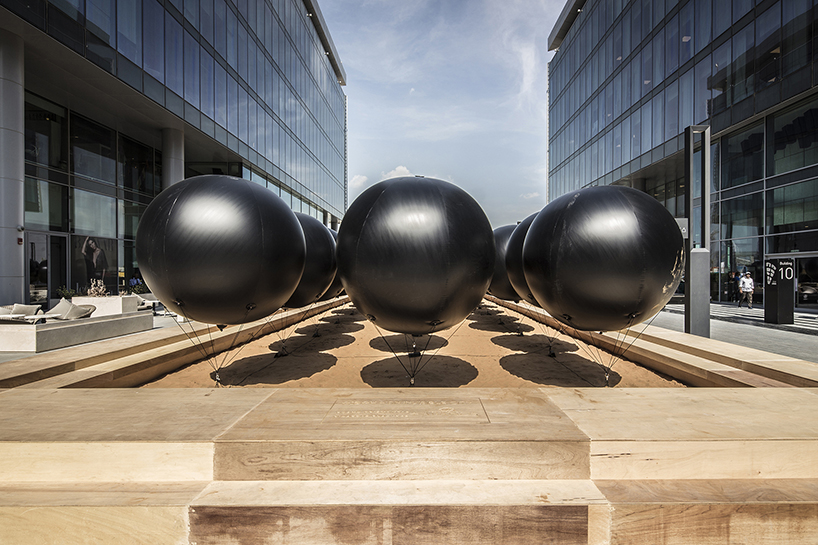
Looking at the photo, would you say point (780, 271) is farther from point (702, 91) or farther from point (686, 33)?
point (686, 33)

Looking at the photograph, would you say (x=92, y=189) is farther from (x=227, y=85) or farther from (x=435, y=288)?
(x=435, y=288)

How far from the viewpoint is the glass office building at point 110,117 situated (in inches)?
537

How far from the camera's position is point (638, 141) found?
27.6 meters

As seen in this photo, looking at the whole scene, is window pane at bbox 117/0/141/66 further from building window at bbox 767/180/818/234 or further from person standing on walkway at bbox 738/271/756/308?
person standing on walkway at bbox 738/271/756/308

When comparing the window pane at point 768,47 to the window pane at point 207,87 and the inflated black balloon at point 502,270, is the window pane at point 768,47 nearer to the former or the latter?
the inflated black balloon at point 502,270

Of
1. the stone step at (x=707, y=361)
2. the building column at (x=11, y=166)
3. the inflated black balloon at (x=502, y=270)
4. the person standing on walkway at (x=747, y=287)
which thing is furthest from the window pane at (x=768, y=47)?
the building column at (x=11, y=166)

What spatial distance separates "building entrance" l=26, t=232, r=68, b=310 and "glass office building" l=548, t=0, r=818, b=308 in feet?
104

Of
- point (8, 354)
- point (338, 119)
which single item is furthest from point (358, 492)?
point (338, 119)

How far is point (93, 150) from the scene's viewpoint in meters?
19.4

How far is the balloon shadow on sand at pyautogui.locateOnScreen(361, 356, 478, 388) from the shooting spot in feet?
23.0

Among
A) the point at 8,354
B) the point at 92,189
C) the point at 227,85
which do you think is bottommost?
the point at 8,354

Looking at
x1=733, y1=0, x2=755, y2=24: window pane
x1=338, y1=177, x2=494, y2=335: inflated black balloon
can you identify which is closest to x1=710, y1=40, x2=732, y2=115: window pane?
x1=733, y1=0, x2=755, y2=24: window pane

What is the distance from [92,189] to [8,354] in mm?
14063

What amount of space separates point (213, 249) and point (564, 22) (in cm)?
4652
